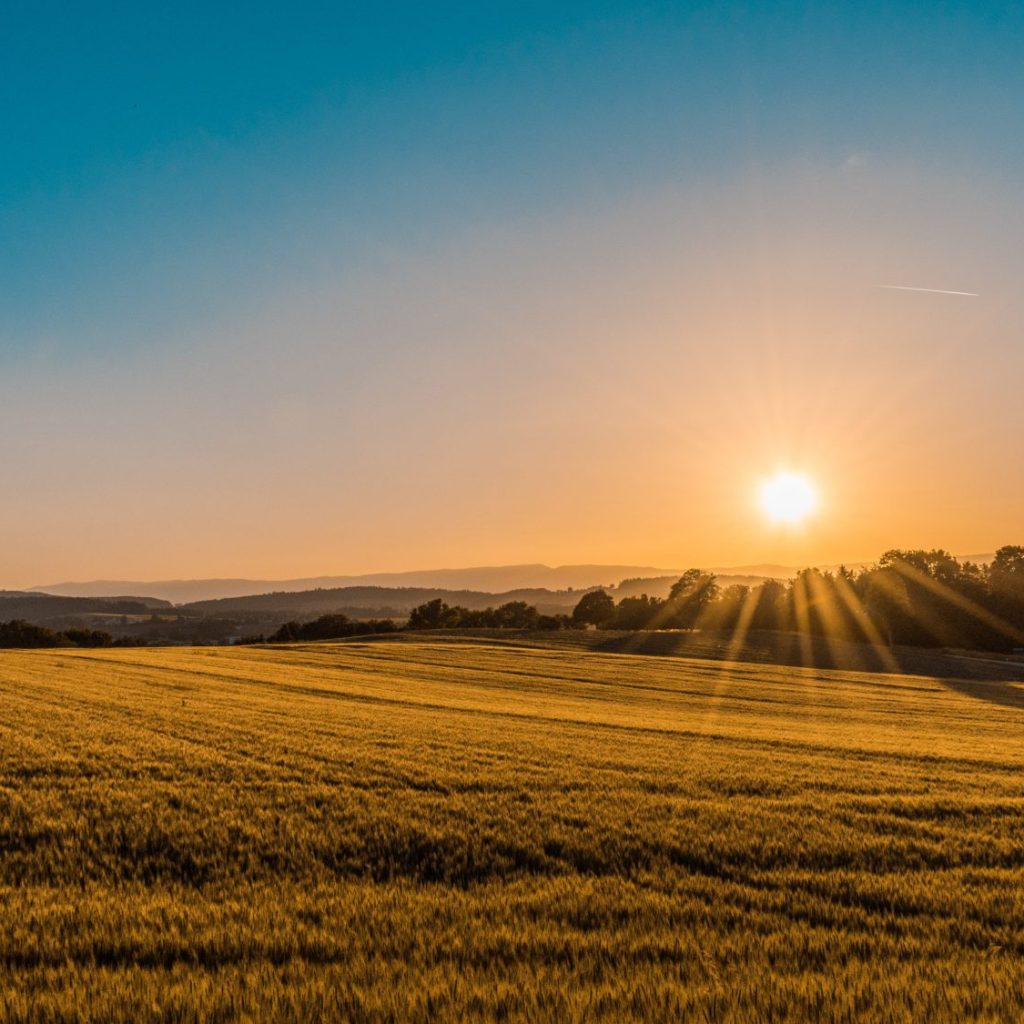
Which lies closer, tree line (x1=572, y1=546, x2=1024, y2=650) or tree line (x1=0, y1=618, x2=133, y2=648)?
tree line (x1=0, y1=618, x2=133, y2=648)

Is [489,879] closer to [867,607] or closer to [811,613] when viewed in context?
[811,613]

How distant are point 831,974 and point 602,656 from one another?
61.0 meters

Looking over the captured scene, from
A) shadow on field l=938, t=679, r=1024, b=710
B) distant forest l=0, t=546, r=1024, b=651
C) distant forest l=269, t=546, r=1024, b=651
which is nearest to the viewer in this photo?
shadow on field l=938, t=679, r=1024, b=710

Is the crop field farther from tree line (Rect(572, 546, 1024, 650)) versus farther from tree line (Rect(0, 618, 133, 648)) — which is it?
tree line (Rect(572, 546, 1024, 650))

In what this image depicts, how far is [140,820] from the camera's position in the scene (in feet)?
30.3

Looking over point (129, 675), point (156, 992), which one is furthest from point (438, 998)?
point (129, 675)

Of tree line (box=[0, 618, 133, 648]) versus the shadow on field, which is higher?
the shadow on field

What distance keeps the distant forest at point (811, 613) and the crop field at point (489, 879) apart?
7710 centimetres

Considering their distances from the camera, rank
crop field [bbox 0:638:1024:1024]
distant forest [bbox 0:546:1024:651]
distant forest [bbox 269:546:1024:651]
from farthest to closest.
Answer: distant forest [bbox 269:546:1024:651], distant forest [bbox 0:546:1024:651], crop field [bbox 0:638:1024:1024]

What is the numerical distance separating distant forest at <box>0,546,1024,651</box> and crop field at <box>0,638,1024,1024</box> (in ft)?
253

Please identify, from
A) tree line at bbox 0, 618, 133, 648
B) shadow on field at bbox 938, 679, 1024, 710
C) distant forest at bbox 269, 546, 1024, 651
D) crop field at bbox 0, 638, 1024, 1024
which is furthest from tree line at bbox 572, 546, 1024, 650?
crop field at bbox 0, 638, 1024, 1024

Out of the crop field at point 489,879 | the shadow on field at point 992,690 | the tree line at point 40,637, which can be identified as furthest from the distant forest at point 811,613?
the crop field at point 489,879

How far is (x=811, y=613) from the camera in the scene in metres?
109

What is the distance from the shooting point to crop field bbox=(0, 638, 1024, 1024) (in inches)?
203
